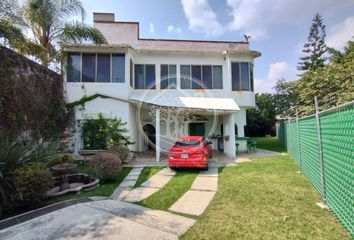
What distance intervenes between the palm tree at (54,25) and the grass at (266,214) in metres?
12.4

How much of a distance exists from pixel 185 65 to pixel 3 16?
1137 cm

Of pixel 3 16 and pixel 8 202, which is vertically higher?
pixel 3 16

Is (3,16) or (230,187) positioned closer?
(230,187)

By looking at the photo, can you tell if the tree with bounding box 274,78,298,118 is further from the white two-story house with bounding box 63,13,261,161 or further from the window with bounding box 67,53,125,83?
the window with bounding box 67,53,125,83

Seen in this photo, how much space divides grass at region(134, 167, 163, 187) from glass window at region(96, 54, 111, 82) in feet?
23.8

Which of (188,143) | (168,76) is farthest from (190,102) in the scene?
(188,143)

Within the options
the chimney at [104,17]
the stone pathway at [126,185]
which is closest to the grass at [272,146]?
the stone pathway at [126,185]

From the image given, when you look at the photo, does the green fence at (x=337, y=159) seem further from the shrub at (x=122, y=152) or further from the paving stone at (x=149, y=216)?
the shrub at (x=122, y=152)

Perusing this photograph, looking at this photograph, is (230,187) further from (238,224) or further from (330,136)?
(330,136)

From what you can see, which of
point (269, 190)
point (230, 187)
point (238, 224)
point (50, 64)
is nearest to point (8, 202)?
point (238, 224)

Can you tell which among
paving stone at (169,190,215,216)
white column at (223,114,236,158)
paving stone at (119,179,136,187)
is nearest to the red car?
paving stone at (119,179,136,187)

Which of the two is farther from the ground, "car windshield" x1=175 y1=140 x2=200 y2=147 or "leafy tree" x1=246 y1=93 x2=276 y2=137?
"leafy tree" x1=246 y1=93 x2=276 y2=137

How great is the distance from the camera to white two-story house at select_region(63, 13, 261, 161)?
14250mm

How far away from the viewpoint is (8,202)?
17.1ft
